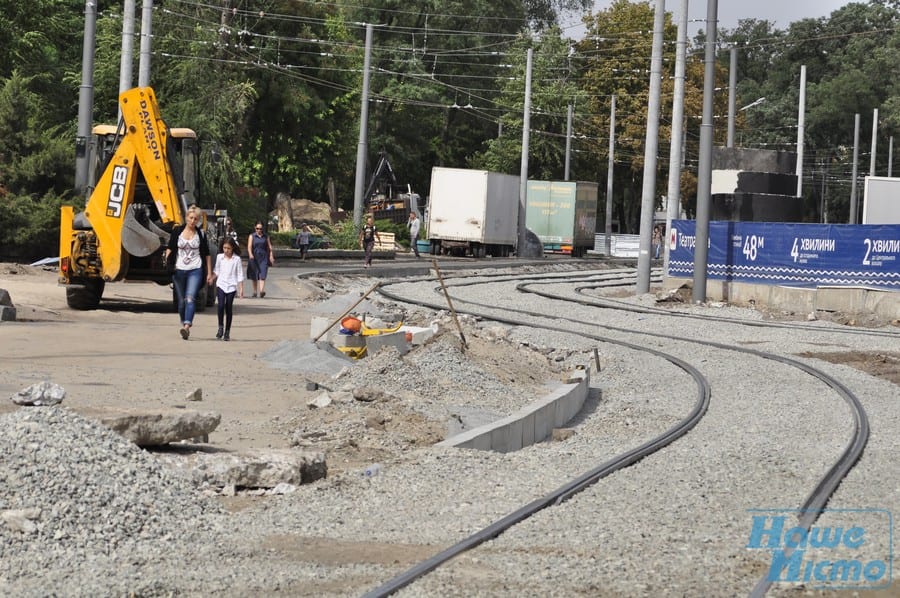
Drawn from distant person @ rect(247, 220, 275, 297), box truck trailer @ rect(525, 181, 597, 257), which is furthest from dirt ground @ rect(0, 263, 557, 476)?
box truck trailer @ rect(525, 181, 597, 257)

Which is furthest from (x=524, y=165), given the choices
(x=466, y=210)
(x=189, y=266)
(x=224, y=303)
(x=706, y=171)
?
(x=189, y=266)

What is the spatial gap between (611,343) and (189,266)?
742 cm

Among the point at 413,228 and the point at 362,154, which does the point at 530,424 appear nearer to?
the point at 362,154

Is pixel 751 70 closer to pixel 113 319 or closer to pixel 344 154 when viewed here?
pixel 344 154

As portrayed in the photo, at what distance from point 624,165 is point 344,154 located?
1333 inches

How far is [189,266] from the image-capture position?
18672 mm

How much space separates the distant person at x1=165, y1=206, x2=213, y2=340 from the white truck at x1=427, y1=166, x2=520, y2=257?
138ft

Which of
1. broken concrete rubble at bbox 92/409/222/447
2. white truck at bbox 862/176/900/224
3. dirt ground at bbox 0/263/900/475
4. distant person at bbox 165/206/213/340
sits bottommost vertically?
dirt ground at bbox 0/263/900/475

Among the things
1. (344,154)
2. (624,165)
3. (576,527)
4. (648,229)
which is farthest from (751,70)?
(576,527)

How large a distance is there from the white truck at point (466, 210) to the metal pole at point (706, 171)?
26.5 m

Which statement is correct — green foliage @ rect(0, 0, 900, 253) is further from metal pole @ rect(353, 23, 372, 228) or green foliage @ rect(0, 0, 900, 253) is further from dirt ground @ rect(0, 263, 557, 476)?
dirt ground @ rect(0, 263, 557, 476)

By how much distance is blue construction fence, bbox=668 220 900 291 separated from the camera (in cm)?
3119

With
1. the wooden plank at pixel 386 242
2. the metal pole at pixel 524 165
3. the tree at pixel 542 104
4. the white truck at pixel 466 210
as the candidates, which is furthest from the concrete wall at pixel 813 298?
the tree at pixel 542 104

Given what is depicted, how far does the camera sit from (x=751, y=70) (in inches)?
5571
